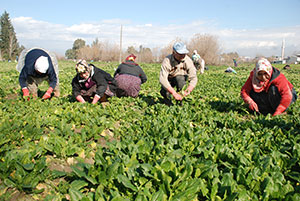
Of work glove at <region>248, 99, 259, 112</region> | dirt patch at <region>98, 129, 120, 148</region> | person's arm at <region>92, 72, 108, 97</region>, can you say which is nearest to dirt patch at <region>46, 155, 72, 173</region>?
dirt patch at <region>98, 129, 120, 148</region>

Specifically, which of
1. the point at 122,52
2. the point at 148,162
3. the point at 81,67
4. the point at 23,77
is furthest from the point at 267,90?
the point at 122,52

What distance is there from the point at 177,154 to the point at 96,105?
2.81 m

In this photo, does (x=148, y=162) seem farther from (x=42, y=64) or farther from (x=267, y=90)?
(x=42, y=64)

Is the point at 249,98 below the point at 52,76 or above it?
below

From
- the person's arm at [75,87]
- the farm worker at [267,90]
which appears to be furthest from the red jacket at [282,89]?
the person's arm at [75,87]

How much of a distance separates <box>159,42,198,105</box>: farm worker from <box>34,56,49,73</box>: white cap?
8.58 feet

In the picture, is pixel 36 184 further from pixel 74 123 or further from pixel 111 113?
pixel 111 113

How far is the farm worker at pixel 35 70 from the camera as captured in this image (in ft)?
17.3

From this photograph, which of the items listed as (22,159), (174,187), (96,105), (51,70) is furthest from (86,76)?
(174,187)

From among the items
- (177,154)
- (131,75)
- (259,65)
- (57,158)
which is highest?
(259,65)

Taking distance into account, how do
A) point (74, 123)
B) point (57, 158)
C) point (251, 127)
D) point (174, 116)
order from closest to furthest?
point (57, 158) → point (251, 127) → point (74, 123) → point (174, 116)

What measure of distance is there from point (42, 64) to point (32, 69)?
10.8 inches

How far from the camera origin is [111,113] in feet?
15.0

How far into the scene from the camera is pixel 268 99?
4.50 m
